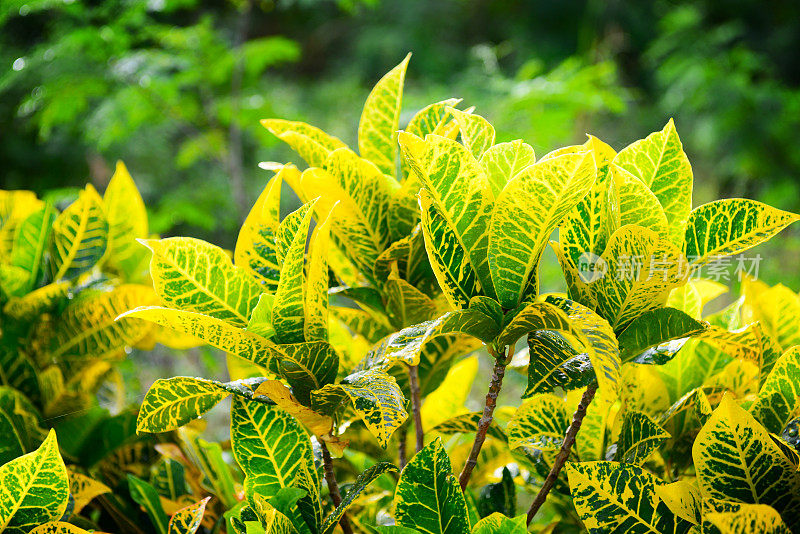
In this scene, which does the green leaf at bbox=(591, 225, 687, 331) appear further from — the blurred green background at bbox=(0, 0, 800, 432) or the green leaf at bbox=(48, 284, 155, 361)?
the green leaf at bbox=(48, 284, 155, 361)

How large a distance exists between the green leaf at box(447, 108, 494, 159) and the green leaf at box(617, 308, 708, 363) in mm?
162

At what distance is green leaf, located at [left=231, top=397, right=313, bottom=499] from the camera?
471 millimetres

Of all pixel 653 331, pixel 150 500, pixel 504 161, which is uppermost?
pixel 504 161

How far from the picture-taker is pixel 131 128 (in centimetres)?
225

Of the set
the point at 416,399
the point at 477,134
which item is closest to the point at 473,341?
the point at 416,399

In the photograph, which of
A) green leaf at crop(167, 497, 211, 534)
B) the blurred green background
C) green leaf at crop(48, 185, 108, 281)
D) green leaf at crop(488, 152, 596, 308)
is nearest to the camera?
green leaf at crop(488, 152, 596, 308)

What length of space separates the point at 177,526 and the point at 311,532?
11 centimetres

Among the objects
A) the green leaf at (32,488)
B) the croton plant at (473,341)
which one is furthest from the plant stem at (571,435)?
the green leaf at (32,488)

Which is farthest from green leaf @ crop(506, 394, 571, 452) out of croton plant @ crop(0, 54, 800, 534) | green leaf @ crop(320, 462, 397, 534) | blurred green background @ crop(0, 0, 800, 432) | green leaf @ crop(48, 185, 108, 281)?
green leaf @ crop(48, 185, 108, 281)

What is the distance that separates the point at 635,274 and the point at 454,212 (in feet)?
0.40

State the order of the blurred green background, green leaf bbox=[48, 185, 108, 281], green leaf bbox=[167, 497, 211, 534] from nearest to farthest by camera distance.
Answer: green leaf bbox=[167, 497, 211, 534] → green leaf bbox=[48, 185, 108, 281] → the blurred green background

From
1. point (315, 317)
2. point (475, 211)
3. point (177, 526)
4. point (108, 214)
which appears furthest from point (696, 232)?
point (108, 214)

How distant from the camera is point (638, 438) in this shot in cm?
47

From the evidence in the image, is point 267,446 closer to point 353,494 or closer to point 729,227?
point 353,494
